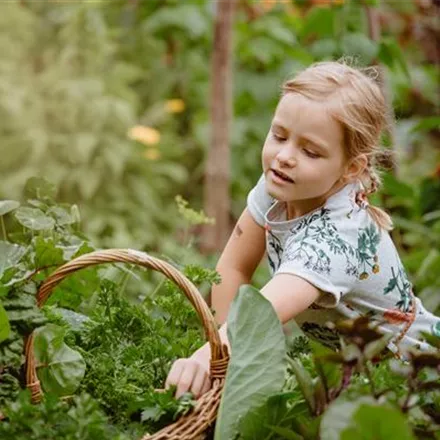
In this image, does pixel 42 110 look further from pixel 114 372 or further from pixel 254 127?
pixel 114 372

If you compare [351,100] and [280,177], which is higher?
[351,100]

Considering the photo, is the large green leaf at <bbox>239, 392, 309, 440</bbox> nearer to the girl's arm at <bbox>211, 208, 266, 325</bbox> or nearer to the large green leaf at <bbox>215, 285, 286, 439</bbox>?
the large green leaf at <bbox>215, 285, 286, 439</bbox>

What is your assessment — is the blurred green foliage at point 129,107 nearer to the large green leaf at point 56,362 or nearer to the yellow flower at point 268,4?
the yellow flower at point 268,4

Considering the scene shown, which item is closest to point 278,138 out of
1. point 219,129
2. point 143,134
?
point 219,129

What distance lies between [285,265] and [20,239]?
55 cm

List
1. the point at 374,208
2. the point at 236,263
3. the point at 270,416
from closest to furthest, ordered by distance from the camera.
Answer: the point at 270,416, the point at 374,208, the point at 236,263

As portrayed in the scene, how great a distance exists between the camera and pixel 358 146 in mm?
1545

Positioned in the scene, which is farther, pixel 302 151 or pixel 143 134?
pixel 143 134

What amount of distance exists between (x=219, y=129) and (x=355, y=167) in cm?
178

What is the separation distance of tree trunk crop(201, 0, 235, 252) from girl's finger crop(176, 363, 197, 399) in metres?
1.99

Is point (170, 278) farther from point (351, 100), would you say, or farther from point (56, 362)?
point (351, 100)

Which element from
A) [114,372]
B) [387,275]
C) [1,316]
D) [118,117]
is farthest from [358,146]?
[118,117]

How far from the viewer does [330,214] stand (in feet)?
5.09

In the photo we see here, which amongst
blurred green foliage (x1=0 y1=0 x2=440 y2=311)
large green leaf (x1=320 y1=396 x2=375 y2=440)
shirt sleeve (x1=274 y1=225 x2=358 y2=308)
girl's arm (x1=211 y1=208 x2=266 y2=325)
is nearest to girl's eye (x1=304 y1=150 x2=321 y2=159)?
shirt sleeve (x1=274 y1=225 x2=358 y2=308)
